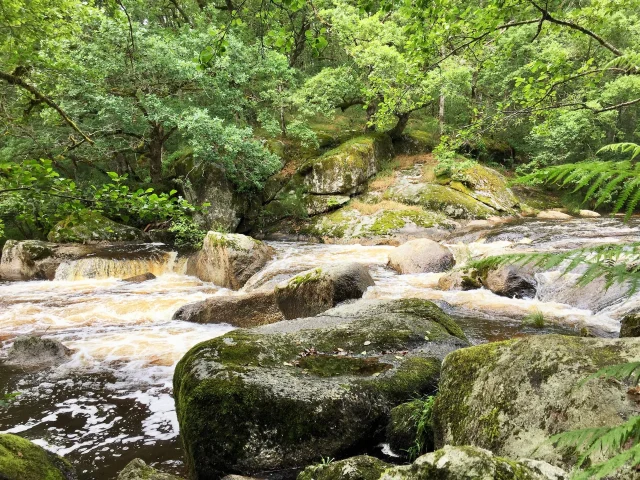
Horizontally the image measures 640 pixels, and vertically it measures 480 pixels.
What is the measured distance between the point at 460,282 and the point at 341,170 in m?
12.4

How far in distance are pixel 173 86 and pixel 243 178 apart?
5127 mm

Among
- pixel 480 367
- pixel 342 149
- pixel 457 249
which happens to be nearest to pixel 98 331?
pixel 480 367

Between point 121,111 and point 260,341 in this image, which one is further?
point 121,111

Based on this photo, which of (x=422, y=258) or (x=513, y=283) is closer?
(x=513, y=283)

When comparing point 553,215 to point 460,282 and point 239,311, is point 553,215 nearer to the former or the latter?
point 460,282

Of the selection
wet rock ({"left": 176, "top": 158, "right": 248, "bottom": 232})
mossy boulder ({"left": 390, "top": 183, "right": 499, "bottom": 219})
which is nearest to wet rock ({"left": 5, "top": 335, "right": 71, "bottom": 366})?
wet rock ({"left": 176, "top": 158, "right": 248, "bottom": 232})

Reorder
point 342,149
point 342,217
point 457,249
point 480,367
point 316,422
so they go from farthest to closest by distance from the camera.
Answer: point 342,149, point 342,217, point 457,249, point 316,422, point 480,367

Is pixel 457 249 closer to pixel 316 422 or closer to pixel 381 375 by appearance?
pixel 381 375

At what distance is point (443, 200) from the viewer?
18.7 m

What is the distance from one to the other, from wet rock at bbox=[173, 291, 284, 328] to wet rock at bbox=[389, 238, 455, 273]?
427cm

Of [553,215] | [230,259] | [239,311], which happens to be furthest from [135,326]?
[553,215]

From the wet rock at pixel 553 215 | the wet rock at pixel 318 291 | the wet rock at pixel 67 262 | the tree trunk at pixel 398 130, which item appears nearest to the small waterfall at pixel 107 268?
the wet rock at pixel 67 262

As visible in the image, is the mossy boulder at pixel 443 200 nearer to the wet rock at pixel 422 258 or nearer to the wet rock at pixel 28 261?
the wet rock at pixel 422 258

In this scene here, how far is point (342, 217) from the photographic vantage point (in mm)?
18844
